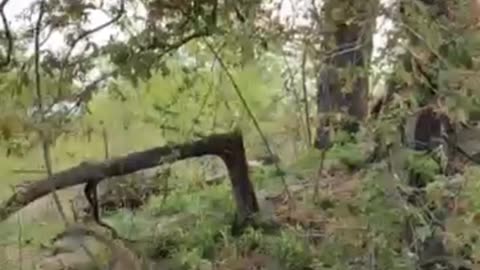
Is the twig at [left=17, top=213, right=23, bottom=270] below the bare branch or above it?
below

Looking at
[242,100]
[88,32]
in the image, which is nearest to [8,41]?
[88,32]

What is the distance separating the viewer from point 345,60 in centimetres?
246

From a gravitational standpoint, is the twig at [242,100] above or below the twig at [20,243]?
above

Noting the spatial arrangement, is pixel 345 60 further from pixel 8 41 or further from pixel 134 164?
pixel 134 164

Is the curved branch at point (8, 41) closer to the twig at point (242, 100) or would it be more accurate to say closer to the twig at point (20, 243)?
the twig at point (242, 100)

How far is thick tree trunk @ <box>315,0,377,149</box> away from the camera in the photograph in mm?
2105

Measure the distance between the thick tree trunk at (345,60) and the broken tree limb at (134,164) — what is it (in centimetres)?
41

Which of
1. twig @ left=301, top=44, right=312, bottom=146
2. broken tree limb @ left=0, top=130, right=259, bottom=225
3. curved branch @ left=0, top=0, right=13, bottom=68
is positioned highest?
curved branch @ left=0, top=0, right=13, bottom=68

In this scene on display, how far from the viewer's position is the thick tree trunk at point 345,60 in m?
2.11

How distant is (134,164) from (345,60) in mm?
972

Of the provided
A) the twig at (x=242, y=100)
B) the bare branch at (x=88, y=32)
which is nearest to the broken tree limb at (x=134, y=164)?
the twig at (x=242, y=100)

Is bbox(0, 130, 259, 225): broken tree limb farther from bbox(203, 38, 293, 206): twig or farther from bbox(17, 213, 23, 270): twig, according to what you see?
bbox(17, 213, 23, 270): twig

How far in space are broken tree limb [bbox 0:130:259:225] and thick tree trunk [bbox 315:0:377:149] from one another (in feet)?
1.34

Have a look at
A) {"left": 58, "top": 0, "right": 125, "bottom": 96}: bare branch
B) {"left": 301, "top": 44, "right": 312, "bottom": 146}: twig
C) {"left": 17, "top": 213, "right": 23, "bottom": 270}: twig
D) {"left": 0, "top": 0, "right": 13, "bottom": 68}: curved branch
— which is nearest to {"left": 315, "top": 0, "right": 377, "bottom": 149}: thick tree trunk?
{"left": 301, "top": 44, "right": 312, "bottom": 146}: twig
